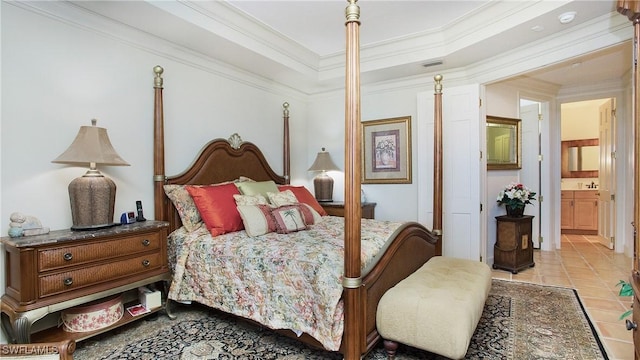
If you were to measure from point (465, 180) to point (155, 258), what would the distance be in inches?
130

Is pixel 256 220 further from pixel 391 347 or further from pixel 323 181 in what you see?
pixel 323 181

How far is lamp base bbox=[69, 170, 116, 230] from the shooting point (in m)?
2.28

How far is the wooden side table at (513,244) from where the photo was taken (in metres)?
4.05

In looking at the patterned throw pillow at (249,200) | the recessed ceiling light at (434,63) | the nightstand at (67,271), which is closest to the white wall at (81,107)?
the nightstand at (67,271)

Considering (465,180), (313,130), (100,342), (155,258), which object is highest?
(313,130)

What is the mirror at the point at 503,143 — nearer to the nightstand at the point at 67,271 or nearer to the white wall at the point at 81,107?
the white wall at the point at 81,107

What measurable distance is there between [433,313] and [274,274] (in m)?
1.00

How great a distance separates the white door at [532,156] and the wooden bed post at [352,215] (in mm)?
4386

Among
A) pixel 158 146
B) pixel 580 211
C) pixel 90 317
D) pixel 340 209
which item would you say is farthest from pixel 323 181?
pixel 580 211

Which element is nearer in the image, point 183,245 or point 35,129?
point 35,129

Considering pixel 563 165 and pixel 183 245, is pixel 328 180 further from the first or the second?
pixel 563 165

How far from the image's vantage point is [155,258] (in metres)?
2.58

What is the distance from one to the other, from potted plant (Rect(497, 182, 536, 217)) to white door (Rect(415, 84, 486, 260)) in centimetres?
64

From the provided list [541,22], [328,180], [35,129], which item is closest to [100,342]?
[35,129]
